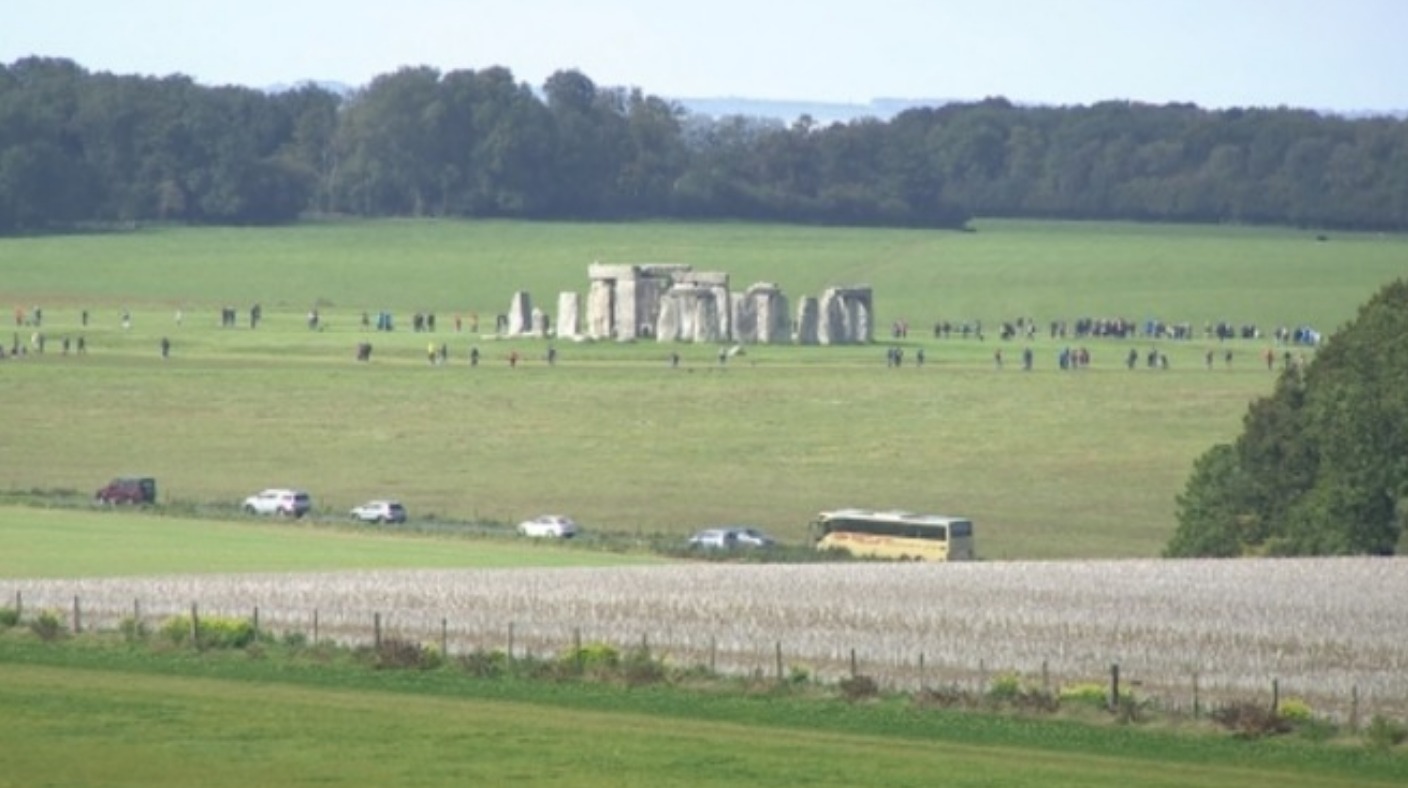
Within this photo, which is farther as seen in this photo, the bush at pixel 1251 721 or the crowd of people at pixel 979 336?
the crowd of people at pixel 979 336

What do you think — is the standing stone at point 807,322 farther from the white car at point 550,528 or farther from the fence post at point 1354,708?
the fence post at point 1354,708

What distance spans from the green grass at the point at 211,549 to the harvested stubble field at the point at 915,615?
6.96 feet

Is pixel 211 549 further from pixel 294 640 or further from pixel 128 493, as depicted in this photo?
pixel 294 640

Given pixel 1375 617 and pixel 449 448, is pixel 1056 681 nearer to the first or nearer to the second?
pixel 1375 617

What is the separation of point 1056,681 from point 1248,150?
152 meters

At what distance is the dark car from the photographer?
61.9 m

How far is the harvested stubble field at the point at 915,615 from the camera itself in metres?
40.4

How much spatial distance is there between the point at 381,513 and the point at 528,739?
25.0m

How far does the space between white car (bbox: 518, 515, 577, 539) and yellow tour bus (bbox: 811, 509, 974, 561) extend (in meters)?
3.73

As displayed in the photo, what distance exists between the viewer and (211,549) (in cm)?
5369

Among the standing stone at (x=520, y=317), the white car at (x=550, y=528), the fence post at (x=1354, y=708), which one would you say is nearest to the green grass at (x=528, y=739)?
the fence post at (x=1354, y=708)

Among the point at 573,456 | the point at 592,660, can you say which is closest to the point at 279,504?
the point at 573,456

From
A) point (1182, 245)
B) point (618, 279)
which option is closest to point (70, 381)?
point (618, 279)

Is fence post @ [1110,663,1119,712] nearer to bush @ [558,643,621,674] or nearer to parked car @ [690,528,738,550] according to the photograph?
bush @ [558,643,621,674]
